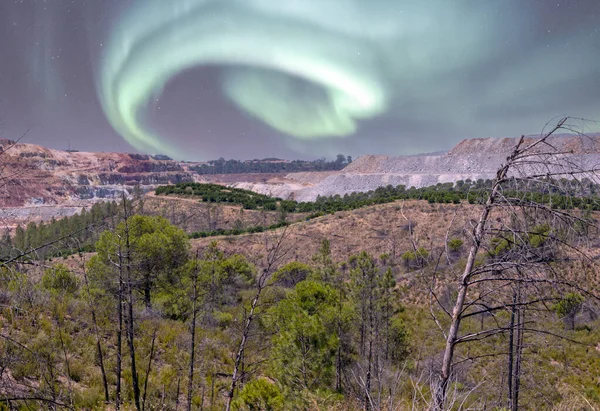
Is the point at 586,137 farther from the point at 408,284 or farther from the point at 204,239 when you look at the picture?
the point at 204,239

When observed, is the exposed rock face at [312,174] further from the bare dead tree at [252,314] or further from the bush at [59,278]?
the bare dead tree at [252,314]

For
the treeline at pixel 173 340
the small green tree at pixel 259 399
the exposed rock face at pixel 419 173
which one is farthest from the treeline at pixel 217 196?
the small green tree at pixel 259 399

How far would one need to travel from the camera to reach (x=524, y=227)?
3611mm

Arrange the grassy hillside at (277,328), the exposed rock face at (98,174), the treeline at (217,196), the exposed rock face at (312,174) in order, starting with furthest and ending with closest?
the exposed rock face at (98,174)
the exposed rock face at (312,174)
the treeline at (217,196)
the grassy hillside at (277,328)

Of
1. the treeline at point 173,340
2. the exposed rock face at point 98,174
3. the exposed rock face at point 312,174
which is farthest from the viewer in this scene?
the exposed rock face at point 98,174

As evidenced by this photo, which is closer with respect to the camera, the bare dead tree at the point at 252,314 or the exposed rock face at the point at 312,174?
the bare dead tree at the point at 252,314

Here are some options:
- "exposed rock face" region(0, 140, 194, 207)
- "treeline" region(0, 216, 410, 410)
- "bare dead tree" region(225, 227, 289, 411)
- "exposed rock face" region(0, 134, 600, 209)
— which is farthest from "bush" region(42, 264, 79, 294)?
"exposed rock face" region(0, 140, 194, 207)

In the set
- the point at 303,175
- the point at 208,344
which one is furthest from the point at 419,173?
the point at 208,344

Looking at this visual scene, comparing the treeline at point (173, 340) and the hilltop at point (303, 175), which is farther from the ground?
the hilltop at point (303, 175)

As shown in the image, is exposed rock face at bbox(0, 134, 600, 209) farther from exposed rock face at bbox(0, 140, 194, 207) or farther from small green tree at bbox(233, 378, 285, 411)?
small green tree at bbox(233, 378, 285, 411)

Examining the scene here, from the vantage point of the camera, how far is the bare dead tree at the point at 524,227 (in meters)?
3.29

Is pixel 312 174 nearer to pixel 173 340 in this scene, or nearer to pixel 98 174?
pixel 98 174

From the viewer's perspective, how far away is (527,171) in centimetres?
362

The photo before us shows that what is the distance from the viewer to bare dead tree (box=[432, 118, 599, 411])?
3.29 meters
